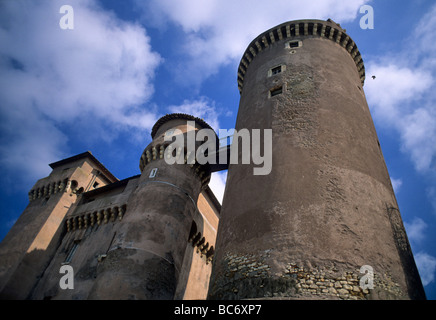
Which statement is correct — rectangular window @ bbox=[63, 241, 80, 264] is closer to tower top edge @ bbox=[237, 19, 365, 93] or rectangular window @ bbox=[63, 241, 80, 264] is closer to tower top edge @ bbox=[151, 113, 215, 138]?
tower top edge @ bbox=[151, 113, 215, 138]

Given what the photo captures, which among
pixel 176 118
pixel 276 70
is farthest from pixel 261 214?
pixel 176 118

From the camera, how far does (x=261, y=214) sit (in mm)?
8781

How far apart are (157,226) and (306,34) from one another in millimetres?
11896

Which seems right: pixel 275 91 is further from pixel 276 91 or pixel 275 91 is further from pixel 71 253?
pixel 71 253

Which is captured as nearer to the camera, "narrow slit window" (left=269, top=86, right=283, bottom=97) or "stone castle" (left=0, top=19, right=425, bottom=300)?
"stone castle" (left=0, top=19, right=425, bottom=300)

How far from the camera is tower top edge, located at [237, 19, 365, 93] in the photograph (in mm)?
15195

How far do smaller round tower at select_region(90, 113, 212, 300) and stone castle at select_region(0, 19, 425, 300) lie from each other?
0.06m

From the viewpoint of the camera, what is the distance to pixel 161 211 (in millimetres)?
14711

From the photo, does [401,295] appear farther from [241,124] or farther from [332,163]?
[241,124]

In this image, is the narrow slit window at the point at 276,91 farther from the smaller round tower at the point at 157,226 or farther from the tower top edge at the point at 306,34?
the smaller round tower at the point at 157,226

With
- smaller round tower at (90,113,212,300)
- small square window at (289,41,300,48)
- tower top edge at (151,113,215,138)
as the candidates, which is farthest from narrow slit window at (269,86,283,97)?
tower top edge at (151,113,215,138)

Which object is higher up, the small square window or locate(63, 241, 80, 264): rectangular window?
the small square window

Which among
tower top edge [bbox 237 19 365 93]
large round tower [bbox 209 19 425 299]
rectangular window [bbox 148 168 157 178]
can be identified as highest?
tower top edge [bbox 237 19 365 93]

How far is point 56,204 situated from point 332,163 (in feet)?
56.5
